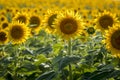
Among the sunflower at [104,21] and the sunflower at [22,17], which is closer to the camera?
the sunflower at [104,21]

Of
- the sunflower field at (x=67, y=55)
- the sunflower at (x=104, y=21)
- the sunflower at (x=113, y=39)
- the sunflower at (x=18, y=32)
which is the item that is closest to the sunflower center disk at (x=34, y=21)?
the sunflower field at (x=67, y=55)

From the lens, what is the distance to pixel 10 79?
224 inches

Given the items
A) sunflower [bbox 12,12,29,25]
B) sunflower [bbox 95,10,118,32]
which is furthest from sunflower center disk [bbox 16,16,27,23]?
sunflower [bbox 95,10,118,32]

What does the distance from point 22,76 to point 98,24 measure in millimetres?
1194

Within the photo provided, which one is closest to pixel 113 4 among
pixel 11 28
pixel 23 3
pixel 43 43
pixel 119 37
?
pixel 23 3

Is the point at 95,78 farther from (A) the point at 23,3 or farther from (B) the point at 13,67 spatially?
(A) the point at 23,3

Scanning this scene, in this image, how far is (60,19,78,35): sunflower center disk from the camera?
197 inches

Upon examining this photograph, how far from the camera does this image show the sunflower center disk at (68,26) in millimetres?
5004

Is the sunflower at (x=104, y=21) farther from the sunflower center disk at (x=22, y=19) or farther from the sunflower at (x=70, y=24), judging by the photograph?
the sunflower center disk at (x=22, y=19)

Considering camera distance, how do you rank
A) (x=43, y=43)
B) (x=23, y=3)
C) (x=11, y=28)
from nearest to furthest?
1. (x=11, y=28)
2. (x=43, y=43)
3. (x=23, y=3)

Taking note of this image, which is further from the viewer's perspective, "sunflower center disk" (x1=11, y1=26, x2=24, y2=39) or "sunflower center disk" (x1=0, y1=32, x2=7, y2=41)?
"sunflower center disk" (x1=0, y1=32, x2=7, y2=41)

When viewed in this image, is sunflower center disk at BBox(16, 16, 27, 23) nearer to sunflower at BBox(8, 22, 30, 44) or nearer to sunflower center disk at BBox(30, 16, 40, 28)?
sunflower center disk at BBox(30, 16, 40, 28)

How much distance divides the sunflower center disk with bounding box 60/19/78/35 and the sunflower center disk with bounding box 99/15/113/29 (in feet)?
2.87

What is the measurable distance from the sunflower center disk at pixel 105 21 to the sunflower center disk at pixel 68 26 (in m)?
0.87
